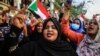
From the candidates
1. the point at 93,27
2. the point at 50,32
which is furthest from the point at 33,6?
the point at 50,32

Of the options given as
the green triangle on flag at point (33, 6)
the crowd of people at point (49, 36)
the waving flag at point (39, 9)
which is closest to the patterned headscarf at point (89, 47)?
the crowd of people at point (49, 36)

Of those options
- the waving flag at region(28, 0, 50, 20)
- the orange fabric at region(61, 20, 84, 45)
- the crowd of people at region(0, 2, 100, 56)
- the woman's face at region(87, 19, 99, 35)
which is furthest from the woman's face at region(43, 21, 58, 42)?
the waving flag at region(28, 0, 50, 20)

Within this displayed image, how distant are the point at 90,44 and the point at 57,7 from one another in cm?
106

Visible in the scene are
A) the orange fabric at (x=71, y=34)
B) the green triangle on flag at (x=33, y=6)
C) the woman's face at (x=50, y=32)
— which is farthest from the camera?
the green triangle on flag at (x=33, y=6)

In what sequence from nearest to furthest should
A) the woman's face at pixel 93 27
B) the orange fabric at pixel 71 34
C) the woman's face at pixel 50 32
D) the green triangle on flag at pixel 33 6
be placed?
the woman's face at pixel 50 32
the woman's face at pixel 93 27
the orange fabric at pixel 71 34
the green triangle on flag at pixel 33 6

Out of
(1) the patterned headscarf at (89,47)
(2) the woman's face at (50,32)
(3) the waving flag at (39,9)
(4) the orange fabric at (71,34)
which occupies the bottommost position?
(1) the patterned headscarf at (89,47)

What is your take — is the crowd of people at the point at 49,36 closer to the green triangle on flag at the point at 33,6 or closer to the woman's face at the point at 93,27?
the woman's face at the point at 93,27

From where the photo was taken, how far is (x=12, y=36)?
12.9 ft

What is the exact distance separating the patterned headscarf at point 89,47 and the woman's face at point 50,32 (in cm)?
111

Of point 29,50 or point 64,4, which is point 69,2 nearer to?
point 64,4

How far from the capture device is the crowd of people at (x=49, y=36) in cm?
372

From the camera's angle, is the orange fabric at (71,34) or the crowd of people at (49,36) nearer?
the crowd of people at (49,36)

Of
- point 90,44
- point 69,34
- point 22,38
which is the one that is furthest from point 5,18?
point 90,44

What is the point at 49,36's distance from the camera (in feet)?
12.1
